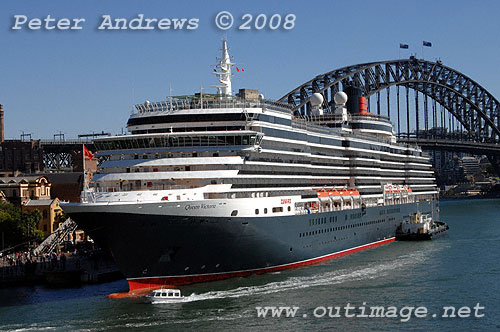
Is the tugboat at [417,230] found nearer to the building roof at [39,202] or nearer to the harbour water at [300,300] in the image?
the harbour water at [300,300]

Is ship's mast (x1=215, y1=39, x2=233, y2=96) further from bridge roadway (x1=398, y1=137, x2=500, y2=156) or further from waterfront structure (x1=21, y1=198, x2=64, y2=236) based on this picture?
bridge roadway (x1=398, y1=137, x2=500, y2=156)

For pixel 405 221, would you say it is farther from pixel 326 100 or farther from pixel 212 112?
pixel 326 100

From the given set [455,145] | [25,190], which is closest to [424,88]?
[455,145]

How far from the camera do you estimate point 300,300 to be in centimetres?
3259

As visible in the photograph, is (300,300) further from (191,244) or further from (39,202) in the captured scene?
(39,202)

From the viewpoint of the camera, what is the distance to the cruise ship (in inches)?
1319

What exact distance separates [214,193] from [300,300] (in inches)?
276

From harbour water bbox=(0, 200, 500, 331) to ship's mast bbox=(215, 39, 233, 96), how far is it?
12.0 metres

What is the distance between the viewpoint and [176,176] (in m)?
34.9

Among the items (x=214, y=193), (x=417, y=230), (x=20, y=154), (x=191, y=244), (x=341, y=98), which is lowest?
(x=417, y=230)

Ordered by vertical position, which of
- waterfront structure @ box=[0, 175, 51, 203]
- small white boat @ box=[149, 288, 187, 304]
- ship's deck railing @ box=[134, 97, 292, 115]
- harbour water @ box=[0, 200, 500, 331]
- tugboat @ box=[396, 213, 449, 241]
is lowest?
harbour water @ box=[0, 200, 500, 331]

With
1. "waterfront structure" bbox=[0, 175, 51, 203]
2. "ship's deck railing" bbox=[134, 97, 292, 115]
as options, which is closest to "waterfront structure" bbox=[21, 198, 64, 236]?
"waterfront structure" bbox=[0, 175, 51, 203]

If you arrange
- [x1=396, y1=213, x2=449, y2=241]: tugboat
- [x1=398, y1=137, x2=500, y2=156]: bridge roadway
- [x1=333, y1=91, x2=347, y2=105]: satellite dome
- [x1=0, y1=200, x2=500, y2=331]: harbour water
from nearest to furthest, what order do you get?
[x1=0, y1=200, x2=500, y2=331]: harbour water
[x1=396, y1=213, x2=449, y2=241]: tugboat
[x1=333, y1=91, x2=347, y2=105]: satellite dome
[x1=398, y1=137, x2=500, y2=156]: bridge roadway

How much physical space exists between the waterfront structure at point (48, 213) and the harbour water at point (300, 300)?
18.7 meters
